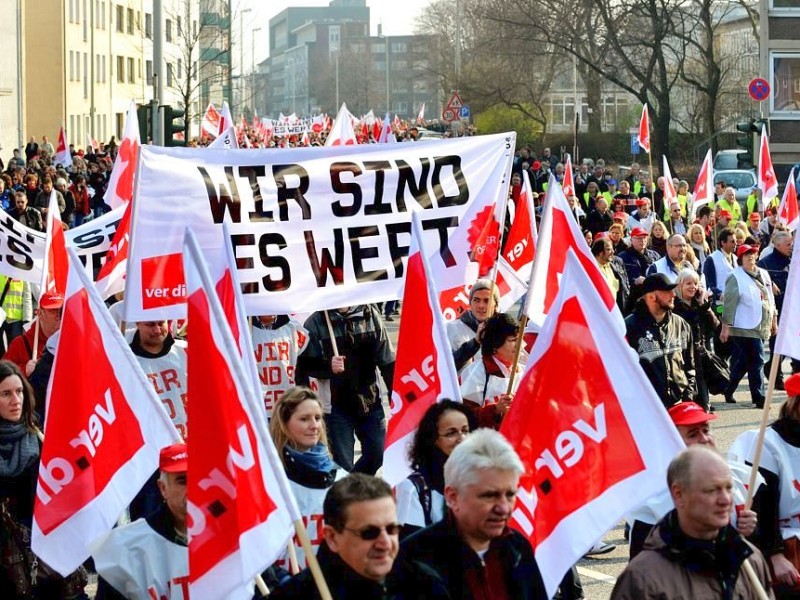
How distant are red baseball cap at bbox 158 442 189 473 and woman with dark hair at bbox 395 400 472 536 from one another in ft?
2.73

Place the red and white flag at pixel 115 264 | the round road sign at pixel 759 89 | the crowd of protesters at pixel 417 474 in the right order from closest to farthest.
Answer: the crowd of protesters at pixel 417 474 → the red and white flag at pixel 115 264 → the round road sign at pixel 759 89

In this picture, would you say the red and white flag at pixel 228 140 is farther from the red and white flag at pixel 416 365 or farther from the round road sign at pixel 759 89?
the round road sign at pixel 759 89

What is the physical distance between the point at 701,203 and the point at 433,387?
54.6 feet

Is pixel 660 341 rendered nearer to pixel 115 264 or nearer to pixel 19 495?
pixel 115 264

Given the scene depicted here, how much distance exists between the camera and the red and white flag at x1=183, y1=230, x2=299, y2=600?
4887 millimetres

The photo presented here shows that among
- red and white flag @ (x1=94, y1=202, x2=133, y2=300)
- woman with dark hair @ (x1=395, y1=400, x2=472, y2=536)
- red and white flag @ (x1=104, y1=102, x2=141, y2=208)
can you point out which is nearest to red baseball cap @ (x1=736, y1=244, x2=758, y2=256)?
red and white flag @ (x1=104, y1=102, x2=141, y2=208)

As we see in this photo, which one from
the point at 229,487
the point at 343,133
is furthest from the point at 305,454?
the point at 343,133

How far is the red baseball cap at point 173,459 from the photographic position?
5.57 m

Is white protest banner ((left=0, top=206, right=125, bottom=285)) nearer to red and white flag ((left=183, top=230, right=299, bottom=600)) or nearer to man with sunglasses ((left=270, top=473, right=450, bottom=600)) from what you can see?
red and white flag ((left=183, top=230, right=299, bottom=600))

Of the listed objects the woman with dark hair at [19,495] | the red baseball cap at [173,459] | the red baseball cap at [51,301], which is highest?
the red baseball cap at [51,301]

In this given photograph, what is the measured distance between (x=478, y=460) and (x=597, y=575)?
4.04 m

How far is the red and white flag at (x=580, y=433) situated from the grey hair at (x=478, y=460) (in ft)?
2.26

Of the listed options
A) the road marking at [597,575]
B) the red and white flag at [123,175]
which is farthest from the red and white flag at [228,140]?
the road marking at [597,575]

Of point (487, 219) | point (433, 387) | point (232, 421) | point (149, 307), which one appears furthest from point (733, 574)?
point (487, 219)
